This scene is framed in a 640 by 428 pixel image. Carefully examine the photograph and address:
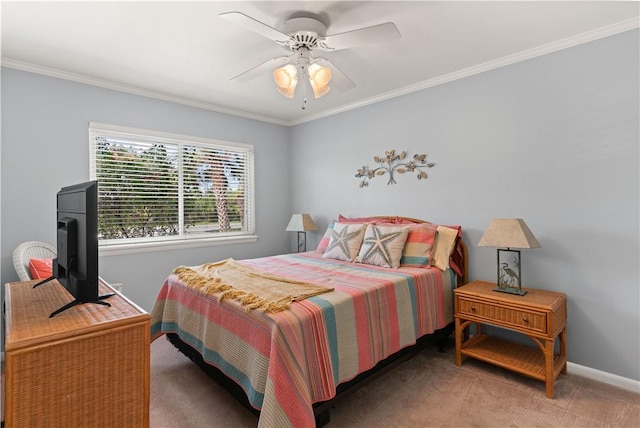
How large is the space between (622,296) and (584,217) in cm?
59

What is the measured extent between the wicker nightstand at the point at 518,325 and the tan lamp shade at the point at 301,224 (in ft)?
6.81

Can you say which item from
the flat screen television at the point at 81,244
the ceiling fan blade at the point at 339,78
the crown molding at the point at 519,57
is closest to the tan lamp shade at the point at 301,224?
the crown molding at the point at 519,57

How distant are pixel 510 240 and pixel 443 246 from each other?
608 mm

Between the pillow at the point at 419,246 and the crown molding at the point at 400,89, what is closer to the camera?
the crown molding at the point at 400,89

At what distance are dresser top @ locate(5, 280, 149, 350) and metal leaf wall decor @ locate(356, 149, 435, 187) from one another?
2.82m

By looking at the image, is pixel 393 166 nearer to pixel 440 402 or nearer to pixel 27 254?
pixel 440 402

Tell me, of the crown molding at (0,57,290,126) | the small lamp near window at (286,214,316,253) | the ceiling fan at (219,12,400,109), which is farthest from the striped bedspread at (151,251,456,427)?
the crown molding at (0,57,290,126)

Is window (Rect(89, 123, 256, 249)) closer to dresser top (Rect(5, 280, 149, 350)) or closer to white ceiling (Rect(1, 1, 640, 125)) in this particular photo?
white ceiling (Rect(1, 1, 640, 125))

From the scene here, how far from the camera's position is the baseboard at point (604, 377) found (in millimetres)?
2287

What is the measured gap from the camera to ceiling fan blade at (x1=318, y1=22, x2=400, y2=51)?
1.86 m

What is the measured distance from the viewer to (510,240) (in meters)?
2.42

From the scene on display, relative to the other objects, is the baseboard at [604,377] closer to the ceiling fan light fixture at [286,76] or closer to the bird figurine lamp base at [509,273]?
the bird figurine lamp base at [509,273]

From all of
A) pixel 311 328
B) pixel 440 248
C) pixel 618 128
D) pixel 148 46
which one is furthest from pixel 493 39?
pixel 148 46

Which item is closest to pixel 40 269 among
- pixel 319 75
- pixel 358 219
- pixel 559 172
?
pixel 319 75
